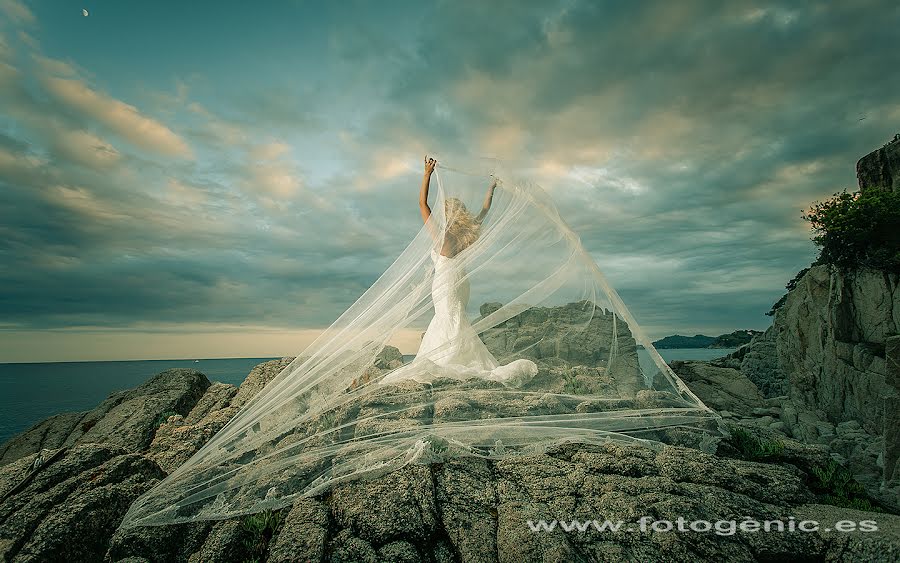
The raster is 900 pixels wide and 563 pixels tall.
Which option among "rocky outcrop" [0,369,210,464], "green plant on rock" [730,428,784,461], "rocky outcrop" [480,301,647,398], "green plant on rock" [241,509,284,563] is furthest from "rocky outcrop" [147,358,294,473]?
"green plant on rock" [730,428,784,461]

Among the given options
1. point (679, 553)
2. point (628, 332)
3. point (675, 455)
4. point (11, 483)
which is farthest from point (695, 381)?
point (11, 483)

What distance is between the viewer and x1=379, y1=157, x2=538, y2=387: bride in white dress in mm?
6336

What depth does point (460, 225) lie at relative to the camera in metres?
7.09

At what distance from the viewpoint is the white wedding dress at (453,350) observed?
6273 mm

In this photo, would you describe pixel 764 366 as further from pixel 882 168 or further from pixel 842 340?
pixel 882 168

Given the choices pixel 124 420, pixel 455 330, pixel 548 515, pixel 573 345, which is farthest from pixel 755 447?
pixel 124 420

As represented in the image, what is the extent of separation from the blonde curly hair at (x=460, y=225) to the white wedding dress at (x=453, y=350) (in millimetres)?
431

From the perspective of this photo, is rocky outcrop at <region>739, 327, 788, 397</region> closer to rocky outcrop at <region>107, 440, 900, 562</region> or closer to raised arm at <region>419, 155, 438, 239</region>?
rocky outcrop at <region>107, 440, 900, 562</region>

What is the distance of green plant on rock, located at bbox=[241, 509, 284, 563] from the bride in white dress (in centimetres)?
207

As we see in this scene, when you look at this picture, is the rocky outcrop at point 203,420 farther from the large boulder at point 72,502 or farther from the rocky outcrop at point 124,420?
the large boulder at point 72,502

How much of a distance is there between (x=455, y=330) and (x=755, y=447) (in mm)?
4448

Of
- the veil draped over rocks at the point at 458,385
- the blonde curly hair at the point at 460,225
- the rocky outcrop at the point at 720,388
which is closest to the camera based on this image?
the veil draped over rocks at the point at 458,385

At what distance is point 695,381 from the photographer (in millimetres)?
17125

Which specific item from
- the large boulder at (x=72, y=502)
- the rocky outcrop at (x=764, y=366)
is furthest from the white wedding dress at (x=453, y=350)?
the rocky outcrop at (x=764, y=366)
